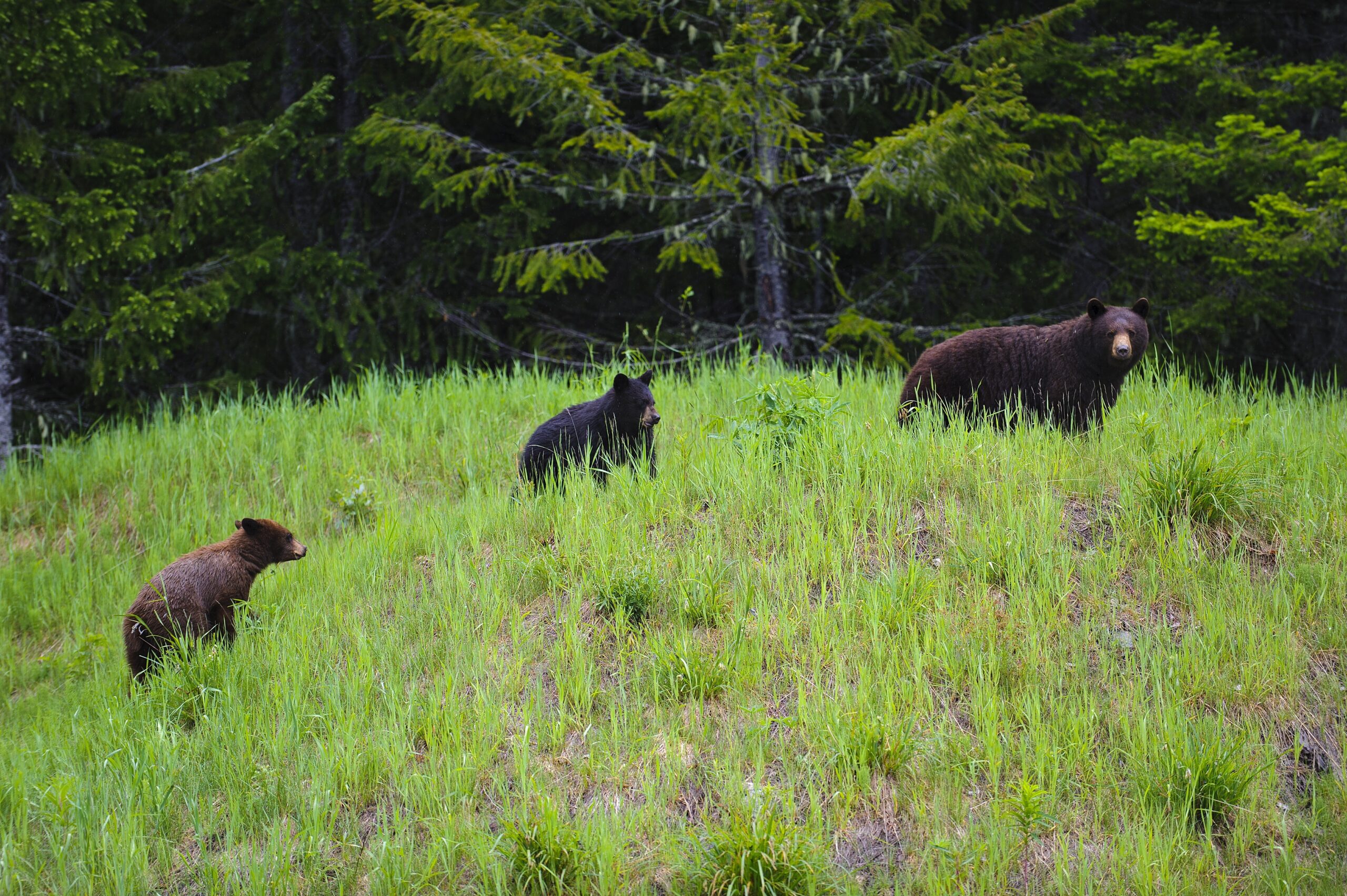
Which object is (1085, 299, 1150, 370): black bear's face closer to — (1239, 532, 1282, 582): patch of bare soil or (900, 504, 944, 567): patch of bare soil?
(1239, 532, 1282, 582): patch of bare soil

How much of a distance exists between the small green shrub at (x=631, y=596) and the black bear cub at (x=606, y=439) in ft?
4.66

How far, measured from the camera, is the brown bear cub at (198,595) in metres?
5.04

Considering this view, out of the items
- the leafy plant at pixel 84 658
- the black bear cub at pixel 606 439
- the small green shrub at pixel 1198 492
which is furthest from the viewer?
the black bear cub at pixel 606 439

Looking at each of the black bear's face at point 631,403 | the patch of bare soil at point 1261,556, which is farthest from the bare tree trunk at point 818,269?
the patch of bare soil at point 1261,556

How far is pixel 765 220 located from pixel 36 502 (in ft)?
24.4

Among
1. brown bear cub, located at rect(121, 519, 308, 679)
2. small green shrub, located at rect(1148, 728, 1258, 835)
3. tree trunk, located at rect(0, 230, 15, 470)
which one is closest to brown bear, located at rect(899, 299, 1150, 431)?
small green shrub, located at rect(1148, 728, 1258, 835)

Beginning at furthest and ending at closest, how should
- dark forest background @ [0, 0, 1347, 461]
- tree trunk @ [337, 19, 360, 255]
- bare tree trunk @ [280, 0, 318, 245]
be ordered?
tree trunk @ [337, 19, 360, 255] < bare tree trunk @ [280, 0, 318, 245] < dark forest background @ [0, 0, 1347, 461]

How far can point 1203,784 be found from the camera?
3.73 m

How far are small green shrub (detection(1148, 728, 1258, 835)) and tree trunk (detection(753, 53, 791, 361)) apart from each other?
660 cm

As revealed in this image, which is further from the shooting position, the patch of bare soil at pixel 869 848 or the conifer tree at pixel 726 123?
the conifer tree at pixel 726 123

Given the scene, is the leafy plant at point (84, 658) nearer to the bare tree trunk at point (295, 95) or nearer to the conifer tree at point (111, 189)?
the conifer tree at point (111, 189)

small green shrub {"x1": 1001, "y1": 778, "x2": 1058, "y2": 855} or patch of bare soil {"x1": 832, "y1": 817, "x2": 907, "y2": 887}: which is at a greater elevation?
small green shrub {"x1": 1001, "y1": 778, "x2": 1058, "y2": 855}

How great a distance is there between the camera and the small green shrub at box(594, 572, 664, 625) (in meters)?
4.98

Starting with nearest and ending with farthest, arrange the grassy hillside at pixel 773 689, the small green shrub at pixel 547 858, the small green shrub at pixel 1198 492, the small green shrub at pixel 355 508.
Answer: the small green shrub at pixel 547 858 → the grassy hillside at pixel 773 689 → the small green shrub at pixel 1198 492 → the small green shrub at pixel 355 508
